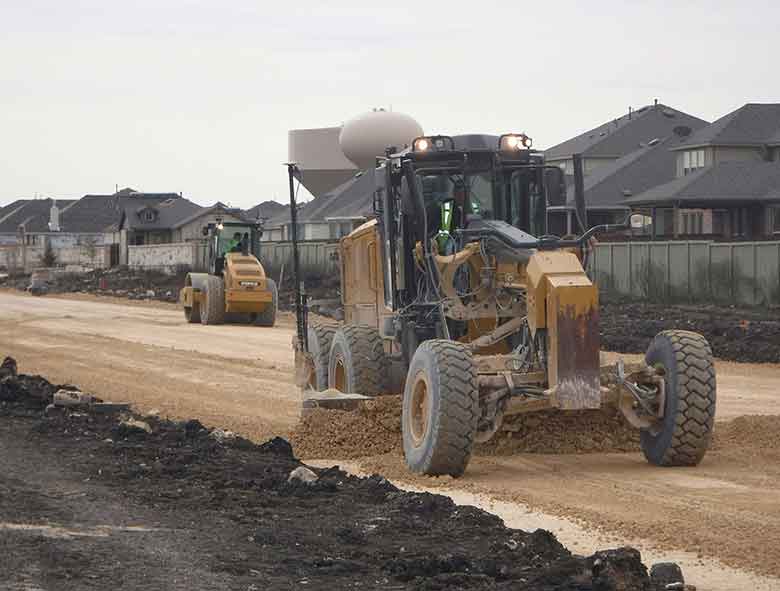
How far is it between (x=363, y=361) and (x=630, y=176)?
52.7 metres

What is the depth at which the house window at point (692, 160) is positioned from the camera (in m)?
63.8

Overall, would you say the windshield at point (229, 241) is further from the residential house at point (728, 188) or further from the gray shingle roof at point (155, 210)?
the gray shingle roof at point (155, 210)

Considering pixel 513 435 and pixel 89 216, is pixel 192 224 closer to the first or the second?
pixel 89 216

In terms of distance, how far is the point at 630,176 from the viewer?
6650 centimetres

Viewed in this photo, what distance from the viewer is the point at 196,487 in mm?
11727

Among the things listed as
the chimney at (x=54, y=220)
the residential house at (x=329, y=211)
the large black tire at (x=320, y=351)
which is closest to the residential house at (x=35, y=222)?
the chimney at (x=54, y=220)

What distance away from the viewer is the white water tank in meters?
40.9

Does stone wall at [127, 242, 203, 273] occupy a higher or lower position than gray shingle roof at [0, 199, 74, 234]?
lower

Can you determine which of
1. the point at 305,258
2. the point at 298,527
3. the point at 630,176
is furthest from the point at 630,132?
the point at 298,527

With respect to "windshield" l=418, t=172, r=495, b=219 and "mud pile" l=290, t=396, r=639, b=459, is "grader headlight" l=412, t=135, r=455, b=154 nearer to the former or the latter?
"windshield" l=418, t=172, r=495, b=219

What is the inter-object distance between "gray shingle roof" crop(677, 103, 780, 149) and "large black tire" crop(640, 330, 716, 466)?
1996 inches

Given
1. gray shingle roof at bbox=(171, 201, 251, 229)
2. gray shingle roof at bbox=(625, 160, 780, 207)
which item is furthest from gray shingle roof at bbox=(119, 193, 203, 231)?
gray shingle roof at bbox=(625, 160, 780, 207)

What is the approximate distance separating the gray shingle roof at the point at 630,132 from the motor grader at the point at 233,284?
35.6 meters

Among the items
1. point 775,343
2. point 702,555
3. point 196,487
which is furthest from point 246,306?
point 702,555
